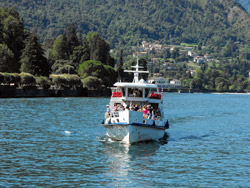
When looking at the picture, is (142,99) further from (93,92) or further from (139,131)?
(93,92)

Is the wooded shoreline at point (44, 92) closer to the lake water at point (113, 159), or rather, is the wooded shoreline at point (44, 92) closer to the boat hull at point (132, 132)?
the lake water at point (113, 159)

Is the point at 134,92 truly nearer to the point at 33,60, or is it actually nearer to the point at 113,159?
the point at 113,159

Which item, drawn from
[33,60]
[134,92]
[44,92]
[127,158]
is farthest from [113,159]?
[33,60]

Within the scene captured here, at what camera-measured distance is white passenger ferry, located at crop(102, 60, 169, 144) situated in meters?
48.5

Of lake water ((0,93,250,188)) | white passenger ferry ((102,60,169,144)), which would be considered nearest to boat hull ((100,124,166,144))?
white passenger ferry ((102,60,169,144))

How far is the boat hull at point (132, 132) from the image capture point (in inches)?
1913

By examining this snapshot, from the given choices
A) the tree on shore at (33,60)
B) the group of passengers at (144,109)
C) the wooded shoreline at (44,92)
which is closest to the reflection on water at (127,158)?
the group of passengers at (144,109)

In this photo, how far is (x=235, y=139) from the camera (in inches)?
2399

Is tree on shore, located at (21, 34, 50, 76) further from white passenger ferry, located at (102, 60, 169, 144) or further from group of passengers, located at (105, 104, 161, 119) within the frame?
group of passengers, located at (105, 104, 161, 119)

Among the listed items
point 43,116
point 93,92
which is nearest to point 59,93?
point 93,92

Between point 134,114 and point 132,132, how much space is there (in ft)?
6.12

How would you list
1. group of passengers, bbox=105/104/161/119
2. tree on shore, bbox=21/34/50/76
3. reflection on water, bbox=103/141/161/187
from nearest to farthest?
reflection on water, bbox=103/141/161/187, group of passengers, bbox=105/104/161/119, tree on shore, bbox=21/34/50/76

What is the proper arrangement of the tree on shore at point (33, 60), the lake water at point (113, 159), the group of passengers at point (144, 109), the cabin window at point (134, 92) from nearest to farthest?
the lake water at point (113, 159)
the group of passengers at point (144, 109)
the cabin window at point (134, 92)
the tree on shore at point (33, 60)

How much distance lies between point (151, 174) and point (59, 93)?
131 m
